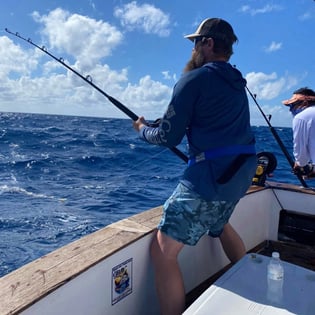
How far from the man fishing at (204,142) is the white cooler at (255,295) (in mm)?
244

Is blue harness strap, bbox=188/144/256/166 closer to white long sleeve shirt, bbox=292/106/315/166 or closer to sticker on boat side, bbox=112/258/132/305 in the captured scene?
sticker on boat side, bbox=112/258/132/305

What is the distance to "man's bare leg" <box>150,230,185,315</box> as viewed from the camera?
1662 mm

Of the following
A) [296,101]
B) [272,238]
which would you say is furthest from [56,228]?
[296,101]

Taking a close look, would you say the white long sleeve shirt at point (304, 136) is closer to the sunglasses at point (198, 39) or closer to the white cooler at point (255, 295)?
the white cooler at point (255, 295)

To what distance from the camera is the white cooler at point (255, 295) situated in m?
1.42

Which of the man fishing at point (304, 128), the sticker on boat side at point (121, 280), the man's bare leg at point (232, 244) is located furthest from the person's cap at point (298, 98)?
the sticker on boat side at point (121, 280)

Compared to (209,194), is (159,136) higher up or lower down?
higher up

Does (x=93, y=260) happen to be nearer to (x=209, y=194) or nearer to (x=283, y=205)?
(x=209, y=194)

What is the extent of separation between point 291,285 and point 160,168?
10816mm

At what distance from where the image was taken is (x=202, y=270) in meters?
2.32

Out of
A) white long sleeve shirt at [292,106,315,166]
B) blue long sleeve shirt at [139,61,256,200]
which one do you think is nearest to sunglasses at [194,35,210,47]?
blue long sleeve shirt at [139,61,256,200]

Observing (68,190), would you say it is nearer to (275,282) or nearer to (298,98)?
(298,98)

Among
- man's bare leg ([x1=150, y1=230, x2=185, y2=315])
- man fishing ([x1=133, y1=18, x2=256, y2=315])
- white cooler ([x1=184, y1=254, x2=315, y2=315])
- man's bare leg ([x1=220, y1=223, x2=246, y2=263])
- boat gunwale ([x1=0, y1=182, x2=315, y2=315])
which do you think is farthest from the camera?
man's bare leg ([x1=220, y1=223, x2=246, y2=263])

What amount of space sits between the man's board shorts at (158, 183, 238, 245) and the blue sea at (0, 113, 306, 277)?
313 cm
